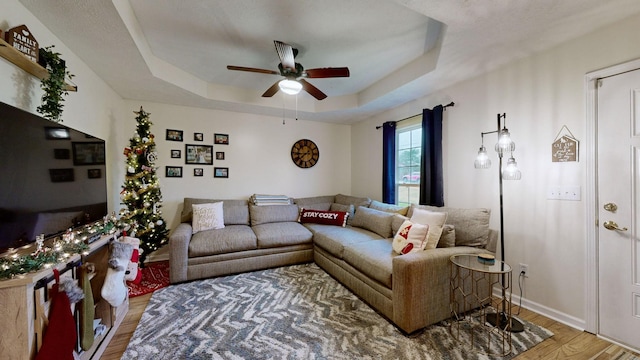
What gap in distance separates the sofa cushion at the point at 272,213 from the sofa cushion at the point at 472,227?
7.97 ft

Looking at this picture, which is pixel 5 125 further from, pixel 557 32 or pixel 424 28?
pixel 557 32

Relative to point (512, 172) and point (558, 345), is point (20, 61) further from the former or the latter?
point (558, 345)

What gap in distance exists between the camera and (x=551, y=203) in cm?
215

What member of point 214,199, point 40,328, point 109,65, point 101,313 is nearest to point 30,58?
point 109,65

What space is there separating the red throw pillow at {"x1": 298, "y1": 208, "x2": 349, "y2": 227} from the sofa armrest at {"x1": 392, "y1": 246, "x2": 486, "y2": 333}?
6.06 feet

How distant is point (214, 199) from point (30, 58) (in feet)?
8.75

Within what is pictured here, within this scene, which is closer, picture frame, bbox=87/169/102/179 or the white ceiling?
the white ceiling

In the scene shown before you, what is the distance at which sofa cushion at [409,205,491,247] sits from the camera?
2330 millimetres

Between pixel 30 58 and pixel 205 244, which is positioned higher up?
pixel 30 58

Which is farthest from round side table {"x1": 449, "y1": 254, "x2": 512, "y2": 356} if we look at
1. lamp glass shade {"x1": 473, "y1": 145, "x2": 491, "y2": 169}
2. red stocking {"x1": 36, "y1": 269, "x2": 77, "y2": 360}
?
red stocking {"x1": 36, "y1": 269, "x2": 77, "y2": 360}

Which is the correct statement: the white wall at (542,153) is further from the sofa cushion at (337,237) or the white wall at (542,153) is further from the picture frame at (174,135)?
the picture frame at (174,135)

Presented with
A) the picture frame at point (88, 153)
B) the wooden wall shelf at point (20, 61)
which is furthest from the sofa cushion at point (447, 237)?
the wooden wall shelf at point (20, 61)

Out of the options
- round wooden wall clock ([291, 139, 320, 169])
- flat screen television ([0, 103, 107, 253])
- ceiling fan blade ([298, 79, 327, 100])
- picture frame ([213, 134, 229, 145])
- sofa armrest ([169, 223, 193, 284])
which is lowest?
sofa armrest ([169, 223, 193, 284])

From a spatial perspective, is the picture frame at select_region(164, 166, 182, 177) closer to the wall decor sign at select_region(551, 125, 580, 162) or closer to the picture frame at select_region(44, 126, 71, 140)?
the picture frame at select_region(44, 126, 71, 140)
